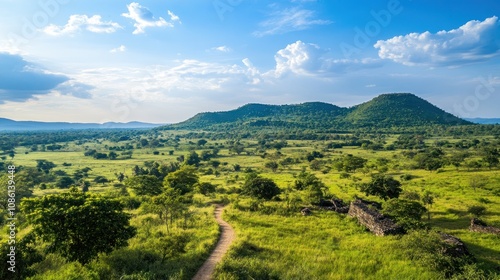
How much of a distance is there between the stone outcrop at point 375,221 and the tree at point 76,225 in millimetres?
22843

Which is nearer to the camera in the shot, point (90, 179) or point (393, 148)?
point (90, 179)

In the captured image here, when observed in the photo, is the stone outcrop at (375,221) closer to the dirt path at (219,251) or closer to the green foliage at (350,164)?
the dirt path at (219,251)

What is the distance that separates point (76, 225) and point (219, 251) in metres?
10.3

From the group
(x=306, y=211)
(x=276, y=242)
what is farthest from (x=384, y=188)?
(x=276, y=242)

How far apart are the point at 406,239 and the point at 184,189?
3930cm

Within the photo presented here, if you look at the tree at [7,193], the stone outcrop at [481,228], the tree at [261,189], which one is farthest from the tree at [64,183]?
the stone outcrop at [481,228]

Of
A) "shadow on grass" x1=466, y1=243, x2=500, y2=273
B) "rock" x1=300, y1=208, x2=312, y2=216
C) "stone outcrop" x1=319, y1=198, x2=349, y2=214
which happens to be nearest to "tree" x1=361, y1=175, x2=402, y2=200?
"stone outcrop" x1=319, y1=198, x2=349, y2=214

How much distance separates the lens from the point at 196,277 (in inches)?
777

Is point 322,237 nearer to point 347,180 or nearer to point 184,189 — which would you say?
point 184,189

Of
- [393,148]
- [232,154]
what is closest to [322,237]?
[232,154]

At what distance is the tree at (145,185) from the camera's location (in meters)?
58.8

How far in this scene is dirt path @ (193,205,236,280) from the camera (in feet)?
66.1

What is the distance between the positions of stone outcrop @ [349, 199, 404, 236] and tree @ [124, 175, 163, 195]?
36.9m

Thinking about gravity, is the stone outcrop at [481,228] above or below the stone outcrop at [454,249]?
below
